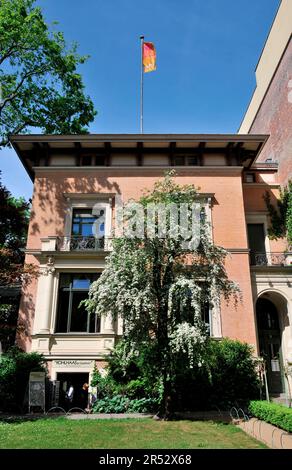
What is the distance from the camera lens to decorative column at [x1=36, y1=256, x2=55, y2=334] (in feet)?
58.0

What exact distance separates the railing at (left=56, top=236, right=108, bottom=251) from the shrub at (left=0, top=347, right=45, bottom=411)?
5.62m

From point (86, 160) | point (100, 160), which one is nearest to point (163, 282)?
point (100, 160)

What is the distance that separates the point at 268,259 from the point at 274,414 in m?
10.4

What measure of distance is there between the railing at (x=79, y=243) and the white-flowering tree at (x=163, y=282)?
18.7 ft

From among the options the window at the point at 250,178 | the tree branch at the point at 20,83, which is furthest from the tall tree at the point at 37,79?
the window at the point at 250,178

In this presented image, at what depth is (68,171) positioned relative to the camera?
21.5m

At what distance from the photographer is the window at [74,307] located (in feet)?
58.9

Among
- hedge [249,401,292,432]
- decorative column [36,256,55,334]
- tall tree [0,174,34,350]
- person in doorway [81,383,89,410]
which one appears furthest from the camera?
decorative column [36,256,55,334]

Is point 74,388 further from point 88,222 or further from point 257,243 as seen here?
point 257,243

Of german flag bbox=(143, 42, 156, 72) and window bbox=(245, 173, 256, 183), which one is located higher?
german flag bbox=(143, 42, 156, 72)

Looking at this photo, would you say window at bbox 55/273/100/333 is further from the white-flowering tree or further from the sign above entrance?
the white-flowering tree

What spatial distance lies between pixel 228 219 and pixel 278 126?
9.76 metres

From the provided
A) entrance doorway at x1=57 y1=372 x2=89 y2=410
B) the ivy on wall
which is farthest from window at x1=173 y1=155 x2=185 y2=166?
entrance doorway at x1=57 y1=372 x2=89 y2=410

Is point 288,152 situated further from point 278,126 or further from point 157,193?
point 157,193
